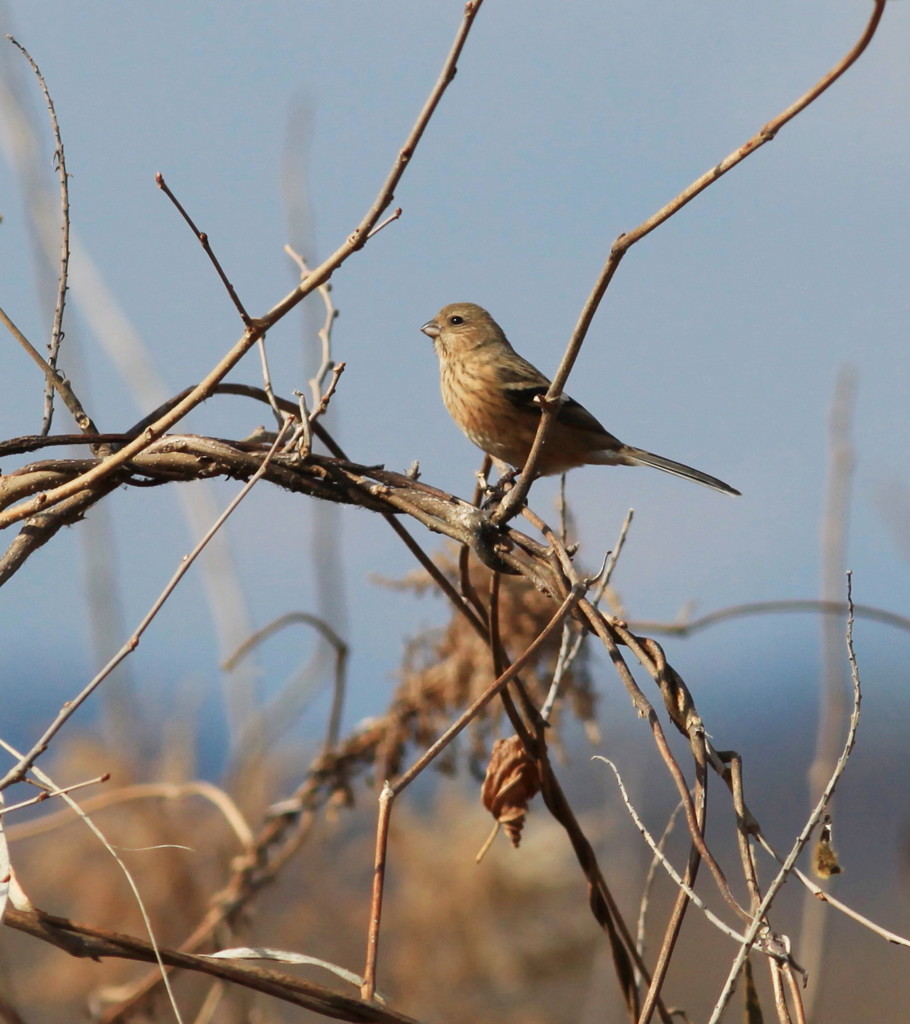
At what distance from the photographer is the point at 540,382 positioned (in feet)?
15.7

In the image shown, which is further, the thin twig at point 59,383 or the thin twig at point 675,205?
the thin twig at point 59,383

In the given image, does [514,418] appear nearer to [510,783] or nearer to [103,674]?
[510,783]

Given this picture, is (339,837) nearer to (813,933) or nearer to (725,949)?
(813,933)

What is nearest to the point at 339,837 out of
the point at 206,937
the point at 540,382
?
the point at 206,937

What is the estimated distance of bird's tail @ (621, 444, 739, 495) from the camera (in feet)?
14.8

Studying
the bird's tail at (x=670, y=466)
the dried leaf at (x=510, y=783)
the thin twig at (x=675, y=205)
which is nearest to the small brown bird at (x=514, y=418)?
the bird's tail at (x=670, y=466)

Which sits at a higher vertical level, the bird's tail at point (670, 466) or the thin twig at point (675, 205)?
the bird's tail at point (670, 466)

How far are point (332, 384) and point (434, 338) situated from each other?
11.1 ft

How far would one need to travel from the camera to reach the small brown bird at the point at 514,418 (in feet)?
14.7

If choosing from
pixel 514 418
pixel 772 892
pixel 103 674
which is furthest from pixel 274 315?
pixel 514 418

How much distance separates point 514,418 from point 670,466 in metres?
0.74

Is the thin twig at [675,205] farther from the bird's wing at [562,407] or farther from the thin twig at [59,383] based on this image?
the bird's wing at [562,407]

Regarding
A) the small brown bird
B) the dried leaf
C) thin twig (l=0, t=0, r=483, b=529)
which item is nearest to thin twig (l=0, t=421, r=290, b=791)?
thin twig (l=0, t=0, r=483, b=529)

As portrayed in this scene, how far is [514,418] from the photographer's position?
4.48 m
